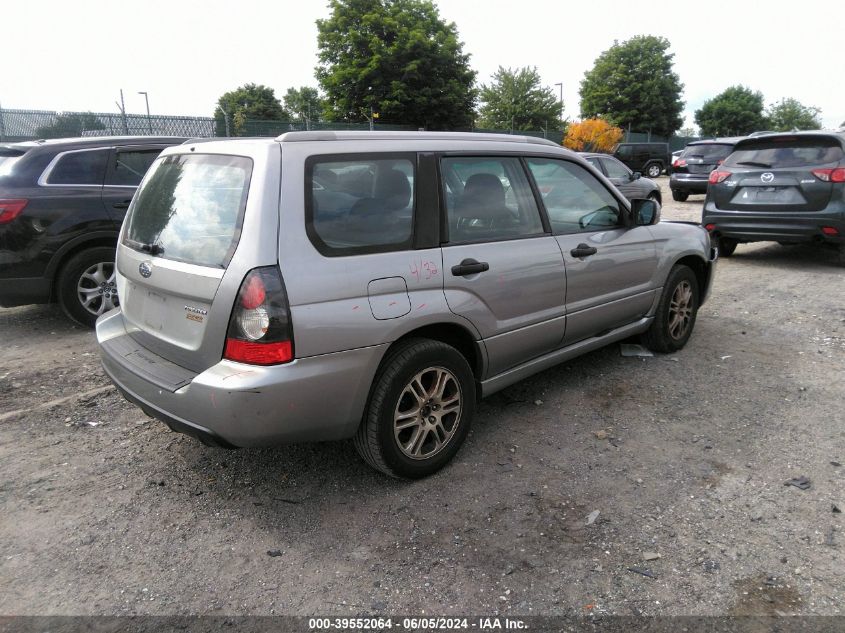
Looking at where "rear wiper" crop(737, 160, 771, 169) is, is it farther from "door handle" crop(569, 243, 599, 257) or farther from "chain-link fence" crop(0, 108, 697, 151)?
"chain-link fence" crop(0, 108, 697, 151)

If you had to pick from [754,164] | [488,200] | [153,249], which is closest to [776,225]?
[754,164]

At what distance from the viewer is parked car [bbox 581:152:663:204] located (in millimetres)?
12617

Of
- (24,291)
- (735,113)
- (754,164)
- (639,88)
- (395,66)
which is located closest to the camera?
(24,291)

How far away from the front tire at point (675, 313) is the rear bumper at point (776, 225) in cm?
378

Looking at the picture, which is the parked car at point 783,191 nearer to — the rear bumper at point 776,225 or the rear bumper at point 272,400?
the rear bumper at point 776,225

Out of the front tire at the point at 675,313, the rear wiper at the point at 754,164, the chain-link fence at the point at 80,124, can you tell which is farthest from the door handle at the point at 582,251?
the chain-link fence at the point at 80,124

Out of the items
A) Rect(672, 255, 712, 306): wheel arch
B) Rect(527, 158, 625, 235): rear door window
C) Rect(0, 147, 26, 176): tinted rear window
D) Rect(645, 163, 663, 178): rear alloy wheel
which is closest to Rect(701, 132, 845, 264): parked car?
Rect(672, 255, 712, 306): wheel arch

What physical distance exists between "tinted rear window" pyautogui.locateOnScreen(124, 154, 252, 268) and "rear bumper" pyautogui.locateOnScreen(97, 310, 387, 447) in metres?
0.53

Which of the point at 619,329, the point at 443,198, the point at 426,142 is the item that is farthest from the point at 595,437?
the point at 426,142

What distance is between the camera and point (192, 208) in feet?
9.84

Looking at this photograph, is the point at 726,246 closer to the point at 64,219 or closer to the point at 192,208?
the point at 192,208

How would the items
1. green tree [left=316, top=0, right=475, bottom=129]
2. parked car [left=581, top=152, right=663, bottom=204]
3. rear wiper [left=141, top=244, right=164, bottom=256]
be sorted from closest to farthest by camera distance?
rear wiper [left=141, top=244, right=164, bottom=256] < parked car [left=581, top=152, right=663, bottom=204] < green tree [left=316, top=0, right=475, bottom=129]

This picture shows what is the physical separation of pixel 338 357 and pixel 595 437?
1814 millimetres

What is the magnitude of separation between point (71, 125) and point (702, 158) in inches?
653
